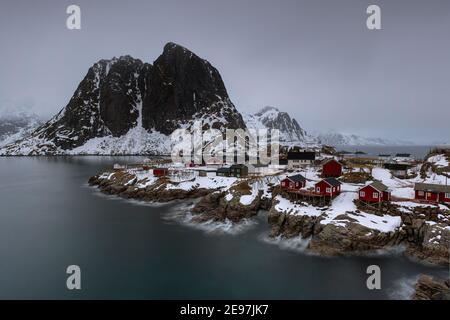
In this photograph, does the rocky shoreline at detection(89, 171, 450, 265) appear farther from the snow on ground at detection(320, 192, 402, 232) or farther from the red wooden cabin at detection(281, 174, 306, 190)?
the red wooden cabin at detection(281, 174, 306, 190)

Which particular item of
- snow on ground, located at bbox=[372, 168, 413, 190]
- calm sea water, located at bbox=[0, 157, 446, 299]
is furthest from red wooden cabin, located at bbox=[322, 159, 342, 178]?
calm sea water, located at bbox=[0, 157, 446, 299]

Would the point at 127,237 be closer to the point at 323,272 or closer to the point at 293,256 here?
the point at 293,256

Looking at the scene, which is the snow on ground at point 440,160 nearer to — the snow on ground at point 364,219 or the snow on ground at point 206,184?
the snow on ground at point 364,219

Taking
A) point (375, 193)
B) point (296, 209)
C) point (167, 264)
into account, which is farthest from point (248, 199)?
point (167, 264)

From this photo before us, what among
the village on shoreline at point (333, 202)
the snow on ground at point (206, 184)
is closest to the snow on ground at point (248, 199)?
the village on shoreline at point (333, 202)

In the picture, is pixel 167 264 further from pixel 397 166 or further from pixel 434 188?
pixel 397 166
